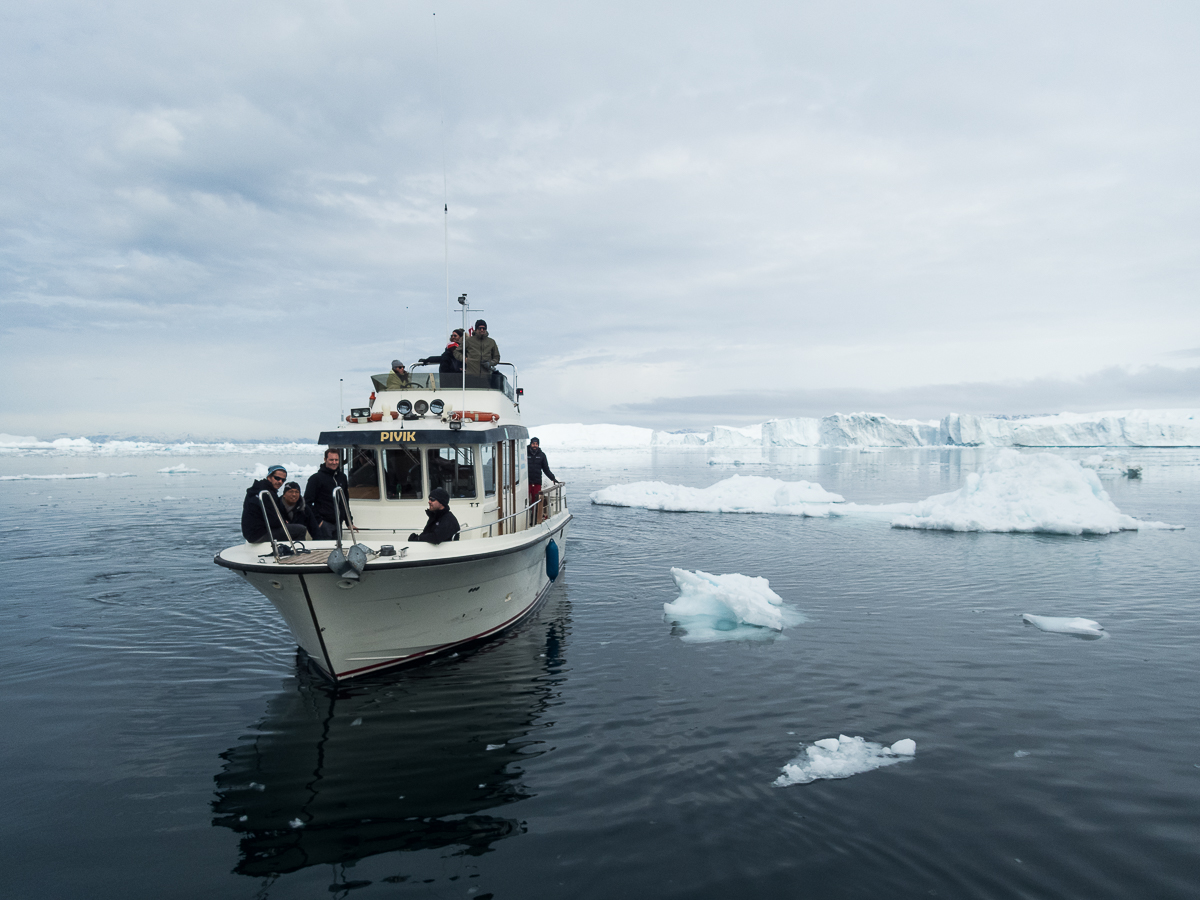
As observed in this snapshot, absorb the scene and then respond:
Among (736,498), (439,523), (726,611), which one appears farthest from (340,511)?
(736,498)

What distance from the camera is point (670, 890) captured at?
178 inches

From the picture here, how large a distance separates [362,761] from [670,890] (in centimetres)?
359

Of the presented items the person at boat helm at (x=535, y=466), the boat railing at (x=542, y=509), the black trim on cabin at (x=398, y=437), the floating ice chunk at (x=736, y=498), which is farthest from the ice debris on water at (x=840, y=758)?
the floating ice chunk at (x=736, y=498)

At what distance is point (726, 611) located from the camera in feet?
37.9

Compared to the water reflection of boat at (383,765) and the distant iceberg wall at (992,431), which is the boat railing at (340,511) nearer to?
the water reflection of boat at (383,765)

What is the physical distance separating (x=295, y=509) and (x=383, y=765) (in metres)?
3.90

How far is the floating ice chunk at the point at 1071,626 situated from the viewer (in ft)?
34.6

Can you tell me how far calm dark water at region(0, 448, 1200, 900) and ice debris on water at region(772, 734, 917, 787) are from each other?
0.47 ft

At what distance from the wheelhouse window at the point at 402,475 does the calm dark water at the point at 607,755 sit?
268 cm

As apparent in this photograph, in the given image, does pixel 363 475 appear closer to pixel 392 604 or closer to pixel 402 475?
pixel 402 475

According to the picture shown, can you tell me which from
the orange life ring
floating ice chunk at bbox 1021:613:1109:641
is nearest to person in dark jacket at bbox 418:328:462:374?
the orange life ring

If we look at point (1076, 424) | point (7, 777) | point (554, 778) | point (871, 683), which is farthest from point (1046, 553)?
point (1076, 424)

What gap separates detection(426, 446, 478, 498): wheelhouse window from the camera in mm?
9930

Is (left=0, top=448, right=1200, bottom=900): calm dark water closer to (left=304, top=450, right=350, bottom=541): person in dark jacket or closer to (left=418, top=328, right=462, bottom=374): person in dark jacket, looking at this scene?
(left=304, top=450, right=350, bottom=541): person in dark jacket
